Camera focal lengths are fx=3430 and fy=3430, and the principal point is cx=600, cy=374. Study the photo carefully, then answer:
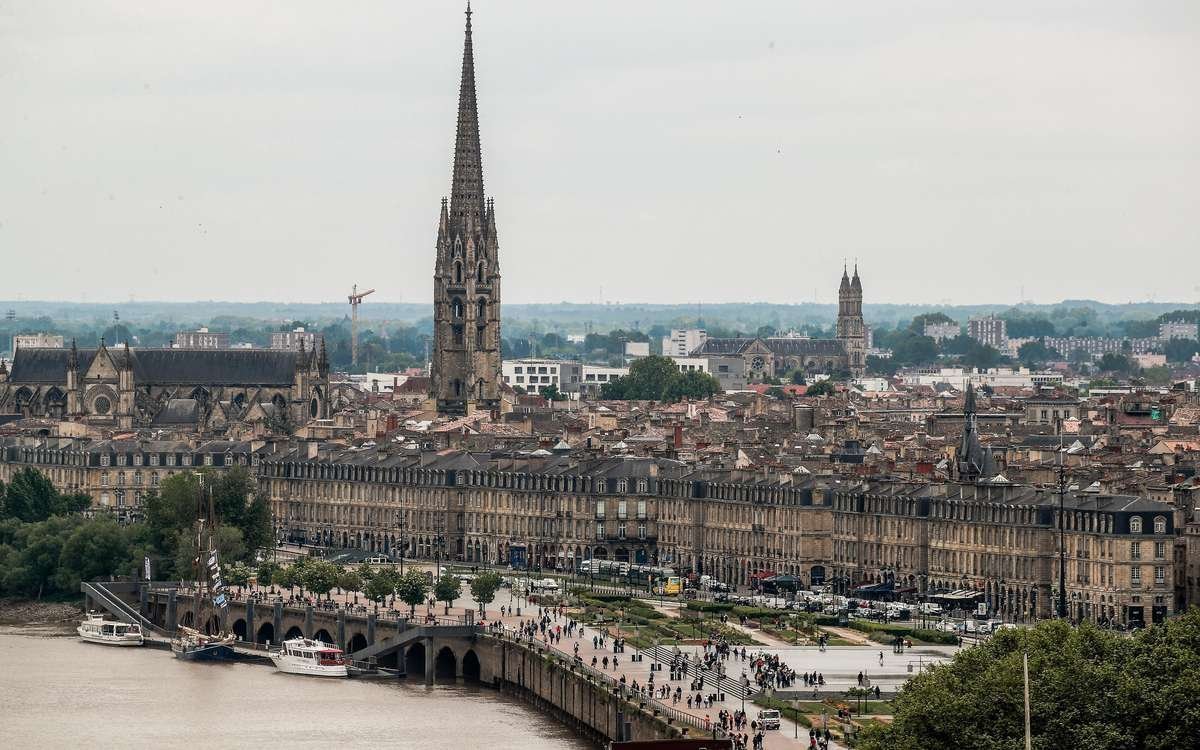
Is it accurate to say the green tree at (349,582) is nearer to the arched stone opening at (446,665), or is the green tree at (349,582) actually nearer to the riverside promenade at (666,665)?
the riverside promenade at (666,665)

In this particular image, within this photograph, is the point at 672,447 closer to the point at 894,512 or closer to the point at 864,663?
the point at 894,512

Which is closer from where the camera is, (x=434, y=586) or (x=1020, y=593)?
(x=1020, y=593)

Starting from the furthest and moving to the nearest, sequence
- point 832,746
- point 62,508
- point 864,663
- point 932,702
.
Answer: point 62,508, point 864,663, point 832,746, point 932,702

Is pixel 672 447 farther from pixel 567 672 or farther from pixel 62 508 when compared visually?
pixel 567 672

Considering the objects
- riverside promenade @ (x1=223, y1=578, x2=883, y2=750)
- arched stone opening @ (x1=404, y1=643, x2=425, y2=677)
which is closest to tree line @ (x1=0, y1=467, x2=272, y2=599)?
riverside promenade @ (x1=223, y1=578, x2=883, y2=750)

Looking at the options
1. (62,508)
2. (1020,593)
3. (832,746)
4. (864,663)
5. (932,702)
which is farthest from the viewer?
(62,508)

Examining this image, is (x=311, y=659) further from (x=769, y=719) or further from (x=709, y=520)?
(x=769, y=719)

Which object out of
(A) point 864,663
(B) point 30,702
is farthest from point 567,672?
(B) point 30,702
